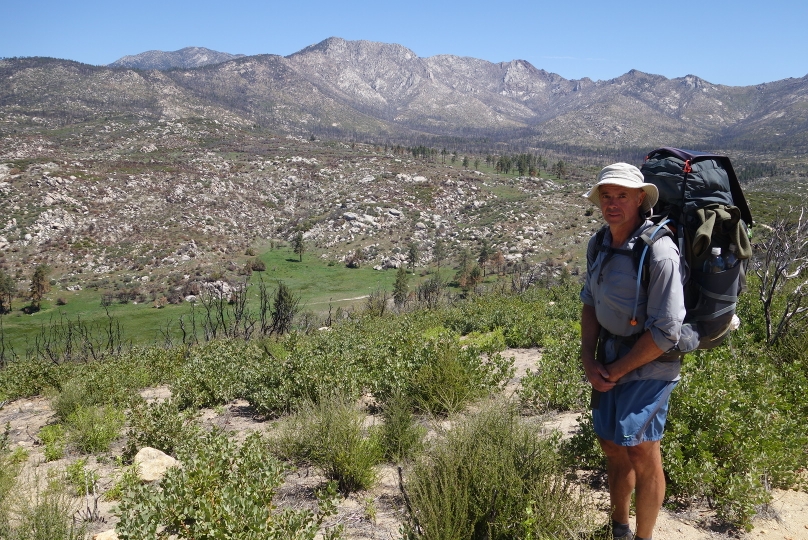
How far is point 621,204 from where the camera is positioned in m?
2.43

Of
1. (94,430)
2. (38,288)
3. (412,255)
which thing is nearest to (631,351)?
(94,430)

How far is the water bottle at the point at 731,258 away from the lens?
2160 millimetres

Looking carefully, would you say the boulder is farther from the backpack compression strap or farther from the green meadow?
the green meadow

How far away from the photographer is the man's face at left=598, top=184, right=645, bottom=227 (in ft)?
7.93

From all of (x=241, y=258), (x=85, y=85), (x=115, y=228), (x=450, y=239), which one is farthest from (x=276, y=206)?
(x=85, y=85)

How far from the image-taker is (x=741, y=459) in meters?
3.05

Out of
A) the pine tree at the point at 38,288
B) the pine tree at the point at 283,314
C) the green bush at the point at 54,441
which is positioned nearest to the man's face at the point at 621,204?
the green bush at the point at 54,441

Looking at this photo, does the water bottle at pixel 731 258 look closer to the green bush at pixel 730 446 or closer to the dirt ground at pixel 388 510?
the green bush at pixel 730 446

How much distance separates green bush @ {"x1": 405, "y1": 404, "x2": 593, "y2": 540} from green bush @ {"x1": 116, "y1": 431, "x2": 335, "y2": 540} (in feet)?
1.92

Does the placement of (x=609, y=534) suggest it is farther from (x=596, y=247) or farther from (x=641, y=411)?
(x=596, y=247)

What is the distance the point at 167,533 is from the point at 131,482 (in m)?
1.19

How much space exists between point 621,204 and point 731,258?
1.87 ft

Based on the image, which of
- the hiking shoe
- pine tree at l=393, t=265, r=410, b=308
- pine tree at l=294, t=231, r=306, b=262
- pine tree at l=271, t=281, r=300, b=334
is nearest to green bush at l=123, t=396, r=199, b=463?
the hiking shoe

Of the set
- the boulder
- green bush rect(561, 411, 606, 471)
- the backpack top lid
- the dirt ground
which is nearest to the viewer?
the backpack top lid
